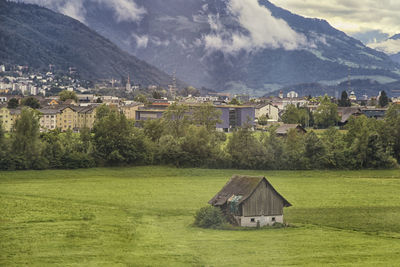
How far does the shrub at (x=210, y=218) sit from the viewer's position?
29.5 m

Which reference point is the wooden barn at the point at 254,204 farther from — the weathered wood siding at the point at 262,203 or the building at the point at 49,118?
the building at the point at 49,118

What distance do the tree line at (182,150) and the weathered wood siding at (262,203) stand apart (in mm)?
21408

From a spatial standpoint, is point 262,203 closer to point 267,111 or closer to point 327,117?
point 327,117

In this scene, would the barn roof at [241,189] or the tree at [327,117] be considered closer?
the barn roof at [241,189]

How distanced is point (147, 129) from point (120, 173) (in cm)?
1204

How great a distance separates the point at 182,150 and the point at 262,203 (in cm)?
2458

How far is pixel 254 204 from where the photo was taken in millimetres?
30016

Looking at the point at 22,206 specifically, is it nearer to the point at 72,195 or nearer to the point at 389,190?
the point at 72,195

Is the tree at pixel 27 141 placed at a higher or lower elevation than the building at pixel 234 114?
lower

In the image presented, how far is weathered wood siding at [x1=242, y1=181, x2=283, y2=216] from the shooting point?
98.2 feet

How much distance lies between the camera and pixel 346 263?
2319cm

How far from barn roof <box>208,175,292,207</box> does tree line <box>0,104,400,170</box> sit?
65.8ft

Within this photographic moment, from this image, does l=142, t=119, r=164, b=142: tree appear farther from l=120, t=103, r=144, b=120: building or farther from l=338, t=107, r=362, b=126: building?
l=338, t=107, r=362, b=126: building

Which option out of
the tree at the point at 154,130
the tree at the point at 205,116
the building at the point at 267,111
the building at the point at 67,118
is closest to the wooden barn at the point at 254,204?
the tree at the point at 154,130
